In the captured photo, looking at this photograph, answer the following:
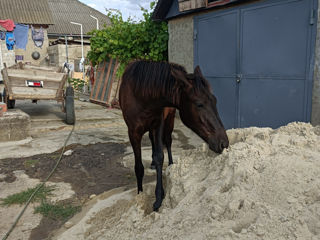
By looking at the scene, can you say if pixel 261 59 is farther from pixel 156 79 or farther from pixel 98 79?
pixel 98 79

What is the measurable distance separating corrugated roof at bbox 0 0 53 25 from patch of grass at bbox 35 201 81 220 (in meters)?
24.4

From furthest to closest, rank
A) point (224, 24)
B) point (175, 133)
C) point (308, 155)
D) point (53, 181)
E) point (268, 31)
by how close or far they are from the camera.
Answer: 1. point (175, 133)
2. point (224, 24)
3. point (268, 31)
4. point (53, 181)
5. point (308, 155)

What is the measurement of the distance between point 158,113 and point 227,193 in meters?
1.25

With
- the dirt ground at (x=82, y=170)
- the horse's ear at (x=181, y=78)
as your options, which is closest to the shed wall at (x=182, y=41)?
the dirt ground at (x=82, y=170)

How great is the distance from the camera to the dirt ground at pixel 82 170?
385 centimetres

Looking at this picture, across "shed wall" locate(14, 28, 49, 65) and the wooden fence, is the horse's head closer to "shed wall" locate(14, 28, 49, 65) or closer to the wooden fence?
the wooden fence

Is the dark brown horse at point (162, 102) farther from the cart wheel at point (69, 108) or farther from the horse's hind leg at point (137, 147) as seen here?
the cart wheel at point (69, 108)

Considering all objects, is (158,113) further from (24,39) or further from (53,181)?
(24,39)

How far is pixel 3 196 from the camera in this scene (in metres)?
3.61

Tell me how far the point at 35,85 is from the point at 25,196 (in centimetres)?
425

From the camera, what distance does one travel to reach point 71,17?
33.4 m

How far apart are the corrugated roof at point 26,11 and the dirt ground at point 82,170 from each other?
22480mm

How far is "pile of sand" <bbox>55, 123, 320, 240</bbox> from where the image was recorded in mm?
1603

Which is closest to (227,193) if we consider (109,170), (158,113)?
(158,113)
